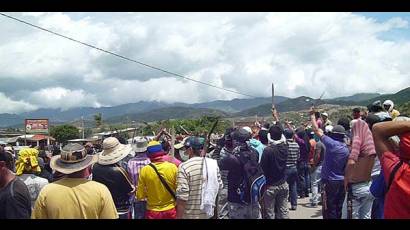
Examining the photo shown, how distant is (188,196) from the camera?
5031mm

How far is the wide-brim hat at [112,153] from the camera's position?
18.4 ft

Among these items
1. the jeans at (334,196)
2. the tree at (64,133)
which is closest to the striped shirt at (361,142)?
the jeans at (334,196)

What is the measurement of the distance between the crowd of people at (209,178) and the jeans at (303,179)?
2054mm

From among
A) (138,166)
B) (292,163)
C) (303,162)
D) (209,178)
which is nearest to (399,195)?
(209,178)

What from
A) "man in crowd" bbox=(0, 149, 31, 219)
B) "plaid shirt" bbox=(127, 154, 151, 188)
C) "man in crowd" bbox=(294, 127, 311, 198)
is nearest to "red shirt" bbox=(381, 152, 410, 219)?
"man in crowd" bbox=(0, 149, 31, 219)

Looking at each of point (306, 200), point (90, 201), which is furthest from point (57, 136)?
point (90, 201)

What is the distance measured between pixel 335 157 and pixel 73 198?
14.4ft

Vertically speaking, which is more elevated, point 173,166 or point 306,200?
point 173,166

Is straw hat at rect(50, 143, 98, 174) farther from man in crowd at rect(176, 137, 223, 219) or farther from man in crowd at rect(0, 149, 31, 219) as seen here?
man in crowd at rect(176, 137, 223, 219)

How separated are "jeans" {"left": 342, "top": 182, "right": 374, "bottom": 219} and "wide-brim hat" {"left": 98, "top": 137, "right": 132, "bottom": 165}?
3.00 metres

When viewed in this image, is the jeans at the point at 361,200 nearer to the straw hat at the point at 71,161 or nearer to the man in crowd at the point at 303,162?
the straw hat at the point at 71,161

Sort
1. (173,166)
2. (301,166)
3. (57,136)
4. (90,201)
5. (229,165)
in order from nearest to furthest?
(90,201)
(173,166)
(229,165)
(301,166)
(57,136)
